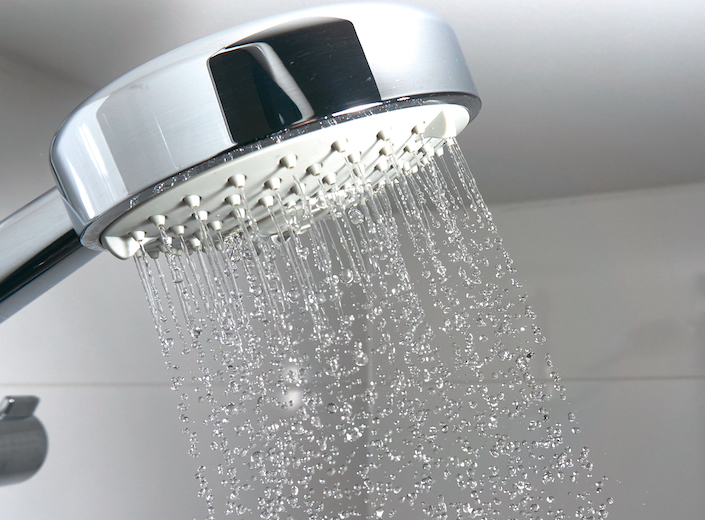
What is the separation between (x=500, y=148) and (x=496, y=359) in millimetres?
481

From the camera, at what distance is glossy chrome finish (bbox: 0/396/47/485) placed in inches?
18.1

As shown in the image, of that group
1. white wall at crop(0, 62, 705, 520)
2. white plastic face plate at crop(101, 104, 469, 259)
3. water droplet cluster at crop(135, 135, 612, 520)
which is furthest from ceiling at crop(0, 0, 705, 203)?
white plastic face plate at crop(101, 104, 469, 259)

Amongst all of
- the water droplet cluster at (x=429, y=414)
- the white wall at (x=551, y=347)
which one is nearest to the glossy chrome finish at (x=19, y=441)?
the white wall at (x=551, y=347)

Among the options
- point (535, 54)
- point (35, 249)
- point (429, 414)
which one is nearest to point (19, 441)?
point (35, 249)

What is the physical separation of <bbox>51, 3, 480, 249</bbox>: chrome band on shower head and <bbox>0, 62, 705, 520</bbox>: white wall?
1.34ft

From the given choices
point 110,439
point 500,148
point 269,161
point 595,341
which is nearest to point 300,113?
point 269,161

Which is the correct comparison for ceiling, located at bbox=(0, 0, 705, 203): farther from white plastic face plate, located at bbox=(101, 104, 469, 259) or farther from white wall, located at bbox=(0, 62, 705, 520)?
white plastic face plate, located at bbox=(101, 104, 469, 259)

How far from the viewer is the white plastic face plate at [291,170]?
8.7 inches

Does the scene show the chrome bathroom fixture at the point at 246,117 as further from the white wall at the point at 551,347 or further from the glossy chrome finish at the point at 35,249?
the white wall at the point at 551,347

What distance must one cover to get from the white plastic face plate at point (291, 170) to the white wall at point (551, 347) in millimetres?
403

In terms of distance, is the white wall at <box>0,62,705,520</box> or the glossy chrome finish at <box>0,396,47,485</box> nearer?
the glossy chrome finish at <box>0,396,47,485</box>

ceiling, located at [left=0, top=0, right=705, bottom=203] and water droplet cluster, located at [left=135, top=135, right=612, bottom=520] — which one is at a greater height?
ceiling, located at [left=0, top=0, right=705, bottom=203]

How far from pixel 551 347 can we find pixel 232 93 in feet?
3.56

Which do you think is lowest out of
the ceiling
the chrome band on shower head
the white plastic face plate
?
the white plastic face plate
